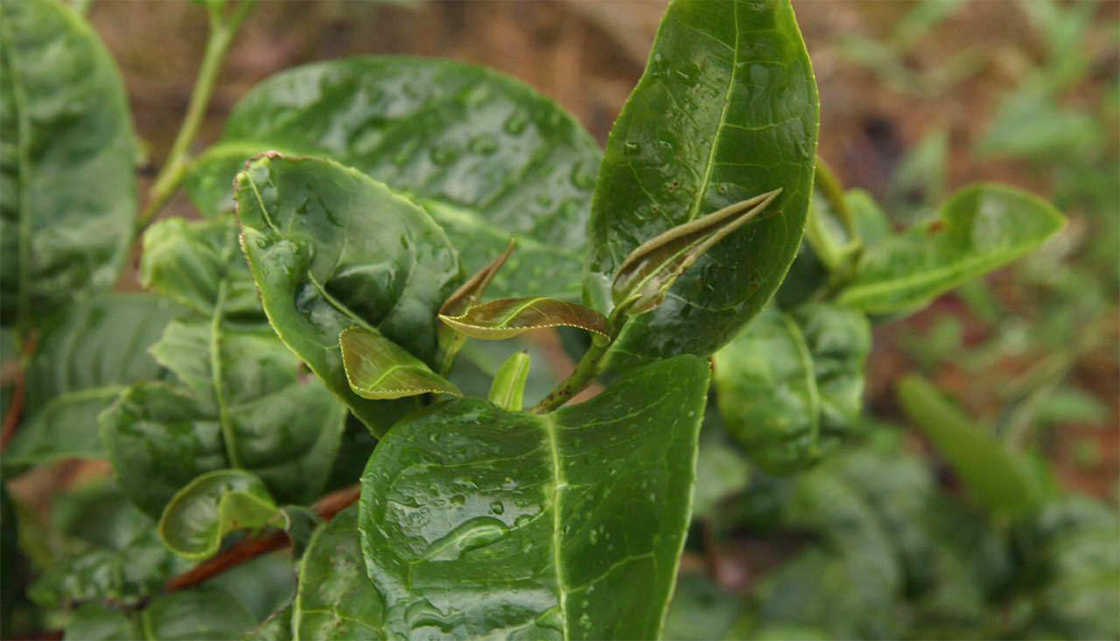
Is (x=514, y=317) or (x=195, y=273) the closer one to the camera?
(x=514, y=317)

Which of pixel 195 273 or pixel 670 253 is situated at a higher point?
pixel 670 253

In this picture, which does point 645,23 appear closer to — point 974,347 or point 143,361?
point 974,347

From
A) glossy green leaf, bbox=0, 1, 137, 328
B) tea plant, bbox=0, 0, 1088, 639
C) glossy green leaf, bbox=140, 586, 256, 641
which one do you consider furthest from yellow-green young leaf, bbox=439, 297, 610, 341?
glossy green leaf, bbox=0, 1, 137, 328

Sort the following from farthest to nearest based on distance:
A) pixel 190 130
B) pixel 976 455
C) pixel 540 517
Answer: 1. pixel 976 455
2. pixel 190 130
3. pixel 540 517

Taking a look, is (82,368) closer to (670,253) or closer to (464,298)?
(464,298)

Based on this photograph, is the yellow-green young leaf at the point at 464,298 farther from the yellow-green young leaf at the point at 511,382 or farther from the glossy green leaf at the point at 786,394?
the glossy green leaf at the point at 786,394

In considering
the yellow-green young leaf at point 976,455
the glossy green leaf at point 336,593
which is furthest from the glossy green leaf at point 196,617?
the yellow-green young leaf at point 976,455

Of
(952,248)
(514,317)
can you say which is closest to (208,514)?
(514,317)
